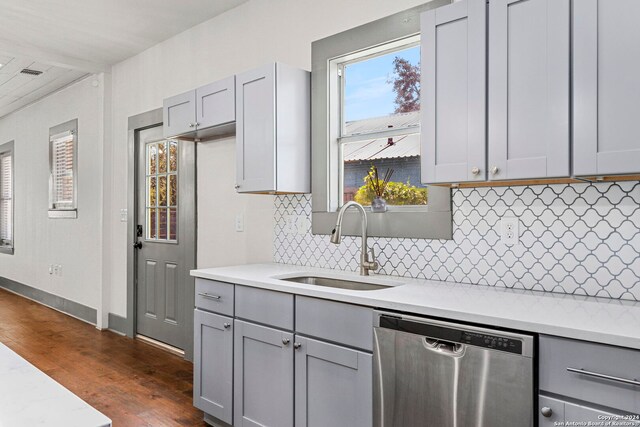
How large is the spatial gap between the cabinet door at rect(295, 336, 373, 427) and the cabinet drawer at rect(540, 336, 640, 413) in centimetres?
70

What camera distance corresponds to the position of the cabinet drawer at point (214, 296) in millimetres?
2576

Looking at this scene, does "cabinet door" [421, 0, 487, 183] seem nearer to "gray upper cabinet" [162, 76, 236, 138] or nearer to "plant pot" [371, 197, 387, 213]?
"plant pot" [371, 197, 387, 213]

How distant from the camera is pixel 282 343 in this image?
227 cm

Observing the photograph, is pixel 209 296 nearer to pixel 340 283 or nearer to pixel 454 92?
pixel 340 283

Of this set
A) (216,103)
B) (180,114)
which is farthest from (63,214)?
(216,103)

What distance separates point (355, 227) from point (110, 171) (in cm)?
338

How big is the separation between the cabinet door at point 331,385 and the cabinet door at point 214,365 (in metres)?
0.53

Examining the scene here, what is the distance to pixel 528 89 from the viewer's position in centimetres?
184

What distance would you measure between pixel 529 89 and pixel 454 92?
31cm

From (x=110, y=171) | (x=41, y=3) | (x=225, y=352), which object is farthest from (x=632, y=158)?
(x=110, y=171)

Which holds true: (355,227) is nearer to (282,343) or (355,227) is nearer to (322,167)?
(322,167)

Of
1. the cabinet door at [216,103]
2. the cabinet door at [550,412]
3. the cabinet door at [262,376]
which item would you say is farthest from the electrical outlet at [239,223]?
the cabinet door at [550,412]

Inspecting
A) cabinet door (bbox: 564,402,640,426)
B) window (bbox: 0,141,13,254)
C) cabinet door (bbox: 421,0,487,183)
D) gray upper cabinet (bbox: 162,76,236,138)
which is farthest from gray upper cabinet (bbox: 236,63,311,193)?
window (bbox: 0,141,13,254)

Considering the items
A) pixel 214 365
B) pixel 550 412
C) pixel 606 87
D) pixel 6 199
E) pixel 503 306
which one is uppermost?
pixel 606 87
